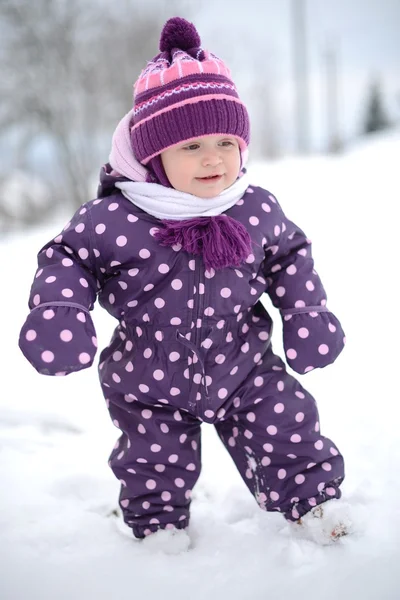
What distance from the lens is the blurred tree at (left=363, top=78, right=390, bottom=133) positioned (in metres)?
12.7

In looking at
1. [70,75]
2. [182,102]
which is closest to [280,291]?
[182,102]

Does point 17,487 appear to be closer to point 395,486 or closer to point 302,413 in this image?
point 302,413

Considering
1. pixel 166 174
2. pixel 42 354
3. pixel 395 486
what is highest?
pixel 166 174

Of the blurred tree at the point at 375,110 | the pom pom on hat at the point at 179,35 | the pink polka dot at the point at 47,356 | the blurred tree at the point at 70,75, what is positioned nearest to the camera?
the pink polka dot at the point at 47,356

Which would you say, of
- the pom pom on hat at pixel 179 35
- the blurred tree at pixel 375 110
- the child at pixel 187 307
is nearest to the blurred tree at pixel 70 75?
the pom pom on hat at pixel 179 35

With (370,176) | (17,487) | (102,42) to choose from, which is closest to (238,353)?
(17,487)

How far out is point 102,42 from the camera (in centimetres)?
550

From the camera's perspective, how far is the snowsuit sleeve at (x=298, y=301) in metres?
1.18

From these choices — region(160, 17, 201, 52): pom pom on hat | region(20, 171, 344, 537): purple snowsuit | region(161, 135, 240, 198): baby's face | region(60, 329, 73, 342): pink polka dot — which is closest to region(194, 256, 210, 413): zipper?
region(20, 171, 344, 537): purple snowsuit

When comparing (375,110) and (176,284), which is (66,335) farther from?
(375,110)

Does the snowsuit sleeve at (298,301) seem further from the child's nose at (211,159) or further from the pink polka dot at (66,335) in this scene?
the pink polka dot at (66,335)

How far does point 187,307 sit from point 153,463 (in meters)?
0.34

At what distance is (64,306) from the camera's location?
104cm

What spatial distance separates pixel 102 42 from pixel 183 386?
17.0 feet
